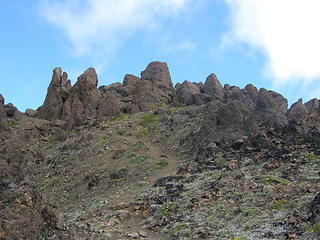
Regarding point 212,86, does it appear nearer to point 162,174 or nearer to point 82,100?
point 82,100

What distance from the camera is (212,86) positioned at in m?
73.6

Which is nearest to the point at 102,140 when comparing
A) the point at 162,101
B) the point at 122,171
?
the point at 122,171

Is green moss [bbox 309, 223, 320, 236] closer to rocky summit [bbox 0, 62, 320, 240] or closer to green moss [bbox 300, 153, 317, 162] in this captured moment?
rocky summit [bbox 0, 62, 320, 240]

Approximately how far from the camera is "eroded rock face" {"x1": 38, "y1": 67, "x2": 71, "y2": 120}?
6094 cm

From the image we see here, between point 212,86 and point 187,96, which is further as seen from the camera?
point 212,86

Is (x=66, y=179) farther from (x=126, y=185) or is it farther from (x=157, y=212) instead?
(x=157, y=212)

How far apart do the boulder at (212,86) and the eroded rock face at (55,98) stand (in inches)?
1183

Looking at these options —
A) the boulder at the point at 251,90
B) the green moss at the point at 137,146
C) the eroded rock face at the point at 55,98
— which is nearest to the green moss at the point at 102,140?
the green moss at the point at 137,146

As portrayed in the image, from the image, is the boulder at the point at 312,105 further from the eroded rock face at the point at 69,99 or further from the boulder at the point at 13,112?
the boulder at the point at 13,112

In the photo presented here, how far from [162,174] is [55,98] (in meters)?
41.0

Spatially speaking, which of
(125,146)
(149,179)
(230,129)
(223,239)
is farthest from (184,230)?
(125,146)

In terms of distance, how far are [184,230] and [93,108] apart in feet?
163

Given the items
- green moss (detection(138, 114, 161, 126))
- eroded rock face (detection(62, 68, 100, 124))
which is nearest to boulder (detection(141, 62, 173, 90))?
eroded rock face (detection(62, 68, 100, 124))

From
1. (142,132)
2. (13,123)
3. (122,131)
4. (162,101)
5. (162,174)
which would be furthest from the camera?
(162,101)
